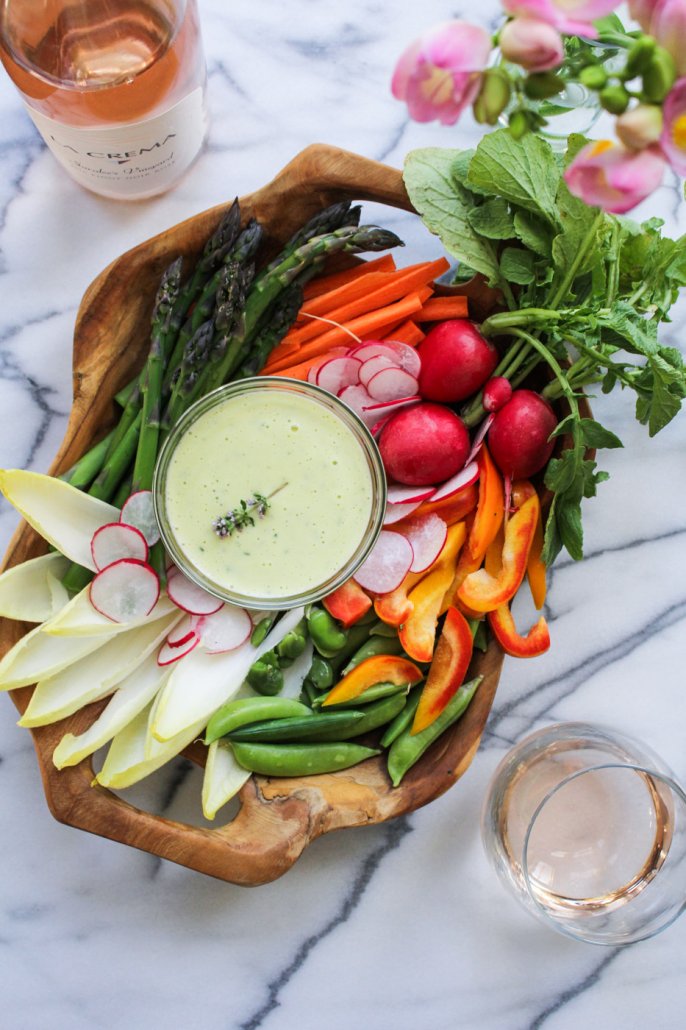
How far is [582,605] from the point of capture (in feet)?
6.19

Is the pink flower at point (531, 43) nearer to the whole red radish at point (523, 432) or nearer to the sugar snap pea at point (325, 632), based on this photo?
the whole red radish at point (523, 432)

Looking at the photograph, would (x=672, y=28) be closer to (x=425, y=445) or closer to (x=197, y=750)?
(x=425, y=445)

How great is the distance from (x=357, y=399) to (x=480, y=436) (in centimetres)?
23

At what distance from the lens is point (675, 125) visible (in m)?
0.91

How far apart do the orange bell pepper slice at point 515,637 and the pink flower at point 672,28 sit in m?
0.97

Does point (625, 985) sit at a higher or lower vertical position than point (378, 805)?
lower

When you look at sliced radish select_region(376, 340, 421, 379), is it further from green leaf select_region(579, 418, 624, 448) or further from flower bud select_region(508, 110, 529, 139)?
flower bud select_region(508, 110, 529, 139)

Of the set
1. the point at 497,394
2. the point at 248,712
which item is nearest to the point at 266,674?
the point at 248,712

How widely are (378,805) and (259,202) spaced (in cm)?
105

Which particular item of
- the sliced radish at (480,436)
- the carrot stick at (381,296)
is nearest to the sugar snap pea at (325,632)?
the sliced radish at (480,436)

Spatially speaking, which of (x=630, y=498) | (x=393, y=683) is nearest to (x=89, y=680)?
(x=393, y=683)

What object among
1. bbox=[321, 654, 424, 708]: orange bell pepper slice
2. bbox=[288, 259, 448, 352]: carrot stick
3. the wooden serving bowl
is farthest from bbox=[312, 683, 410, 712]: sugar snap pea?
bbox=[288, 259, 448, 352]: carrot stick

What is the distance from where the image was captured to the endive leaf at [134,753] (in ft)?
5.24

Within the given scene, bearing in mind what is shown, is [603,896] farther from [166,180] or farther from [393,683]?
[166,180]
